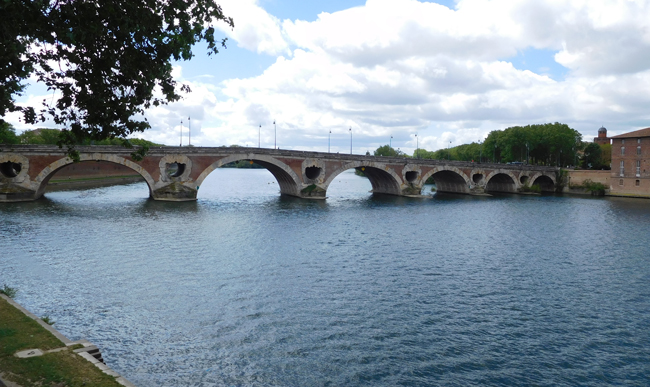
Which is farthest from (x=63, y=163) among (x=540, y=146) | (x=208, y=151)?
(x=540, y=146)

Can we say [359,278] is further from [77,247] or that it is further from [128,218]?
[128,218]

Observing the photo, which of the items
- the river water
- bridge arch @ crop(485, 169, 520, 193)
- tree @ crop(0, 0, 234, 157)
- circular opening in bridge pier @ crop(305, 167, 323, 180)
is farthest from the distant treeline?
tree @ crop(0, 0, 234, 157)

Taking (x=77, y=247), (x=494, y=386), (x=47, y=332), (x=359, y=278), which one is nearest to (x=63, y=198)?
(x=77, y=247)

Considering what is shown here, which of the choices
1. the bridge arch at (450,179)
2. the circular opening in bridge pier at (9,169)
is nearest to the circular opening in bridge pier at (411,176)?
the bridge arch at (450,179)

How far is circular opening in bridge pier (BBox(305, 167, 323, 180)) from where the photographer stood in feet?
244

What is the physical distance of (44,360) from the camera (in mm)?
11867

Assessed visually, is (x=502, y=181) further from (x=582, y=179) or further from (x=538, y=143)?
(x=538, y=143)

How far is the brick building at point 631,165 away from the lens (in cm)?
8769

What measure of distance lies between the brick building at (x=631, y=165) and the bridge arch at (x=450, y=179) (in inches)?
1168

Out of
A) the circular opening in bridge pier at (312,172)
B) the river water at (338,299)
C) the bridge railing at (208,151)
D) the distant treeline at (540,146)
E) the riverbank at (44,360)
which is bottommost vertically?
the river water at (338,299)

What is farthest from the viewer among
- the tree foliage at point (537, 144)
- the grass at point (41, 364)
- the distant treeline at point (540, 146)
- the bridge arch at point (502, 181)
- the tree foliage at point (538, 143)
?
the distant treeline at point (540, 146)

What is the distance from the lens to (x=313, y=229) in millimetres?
44312

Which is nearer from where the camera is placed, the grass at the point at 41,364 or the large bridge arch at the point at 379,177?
the grass at the point at 41,364

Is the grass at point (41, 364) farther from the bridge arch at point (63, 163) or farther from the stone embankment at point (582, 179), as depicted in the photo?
the stone embankment at point (582, 179)
